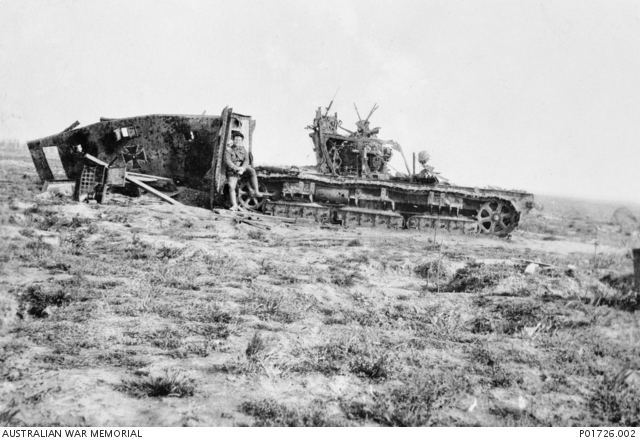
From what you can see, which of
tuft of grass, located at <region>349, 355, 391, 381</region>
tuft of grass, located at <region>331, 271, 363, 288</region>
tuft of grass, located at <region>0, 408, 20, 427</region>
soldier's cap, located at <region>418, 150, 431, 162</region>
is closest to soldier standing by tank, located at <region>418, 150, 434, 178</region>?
soldier's cap, located at <region>418, 150, 431, 162</region>

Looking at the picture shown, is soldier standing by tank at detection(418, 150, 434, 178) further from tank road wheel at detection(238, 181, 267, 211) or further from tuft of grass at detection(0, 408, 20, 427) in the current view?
tuft of grass at detection(0, 408, 20, 427)

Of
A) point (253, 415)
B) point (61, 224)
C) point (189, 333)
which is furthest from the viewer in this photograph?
point (61, 224)

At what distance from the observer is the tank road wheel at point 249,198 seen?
611 inches


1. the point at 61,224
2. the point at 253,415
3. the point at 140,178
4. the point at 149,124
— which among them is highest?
the point at 149,124

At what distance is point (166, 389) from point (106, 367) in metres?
0.73

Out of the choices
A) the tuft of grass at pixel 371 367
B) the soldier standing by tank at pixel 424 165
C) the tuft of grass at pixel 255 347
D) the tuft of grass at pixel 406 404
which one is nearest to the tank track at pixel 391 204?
the soldier standing by tank at pixel 424 165

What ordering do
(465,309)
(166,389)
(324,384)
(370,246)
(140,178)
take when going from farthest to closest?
(140,178)
(370,246)
(465,309)
(324,384)
(166,389)

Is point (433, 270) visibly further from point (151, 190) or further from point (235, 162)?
point (151, 190)

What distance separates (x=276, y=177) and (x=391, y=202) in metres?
3.94

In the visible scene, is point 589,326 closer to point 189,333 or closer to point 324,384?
point 324,384

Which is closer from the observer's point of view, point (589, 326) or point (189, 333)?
point (189, 333)

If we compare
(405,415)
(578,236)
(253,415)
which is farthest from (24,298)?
(578,236)

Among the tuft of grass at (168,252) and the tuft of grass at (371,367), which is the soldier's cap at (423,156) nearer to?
the tuft of grass at (168,252)

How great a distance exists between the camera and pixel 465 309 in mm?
6199
